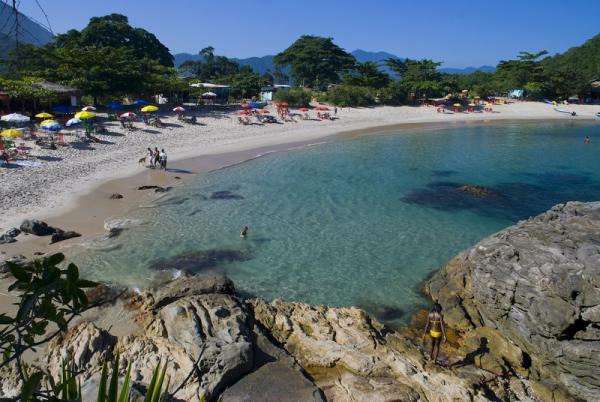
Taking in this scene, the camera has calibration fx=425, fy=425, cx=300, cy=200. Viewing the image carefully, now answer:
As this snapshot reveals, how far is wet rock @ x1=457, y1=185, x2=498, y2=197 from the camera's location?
83.2ft

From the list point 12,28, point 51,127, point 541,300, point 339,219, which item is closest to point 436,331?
point 541,300

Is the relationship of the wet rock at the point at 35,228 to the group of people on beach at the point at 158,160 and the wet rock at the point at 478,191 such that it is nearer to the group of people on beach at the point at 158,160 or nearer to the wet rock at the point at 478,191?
the group of people on beach at the point at 158,160

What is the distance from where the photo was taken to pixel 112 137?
108 ft

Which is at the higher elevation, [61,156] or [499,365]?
[61,156]

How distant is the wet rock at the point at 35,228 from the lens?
55.0 ft

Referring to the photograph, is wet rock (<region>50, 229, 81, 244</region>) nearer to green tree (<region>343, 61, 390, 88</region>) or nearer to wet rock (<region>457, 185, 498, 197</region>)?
wet rock (<region>457, 185, 498, 197</region>)

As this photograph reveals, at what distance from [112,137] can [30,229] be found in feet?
57.6

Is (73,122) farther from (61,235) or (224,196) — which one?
(61,235)

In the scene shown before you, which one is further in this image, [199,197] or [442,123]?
[442,123]

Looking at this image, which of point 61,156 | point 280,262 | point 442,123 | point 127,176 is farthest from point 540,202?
point 442,123

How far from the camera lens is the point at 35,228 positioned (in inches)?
661

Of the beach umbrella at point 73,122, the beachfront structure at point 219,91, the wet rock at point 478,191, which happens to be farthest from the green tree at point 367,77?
the beach umbrella at point 73,122

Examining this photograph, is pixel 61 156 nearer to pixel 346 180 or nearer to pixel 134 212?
pixel 134 212

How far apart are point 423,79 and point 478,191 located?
160 feet
